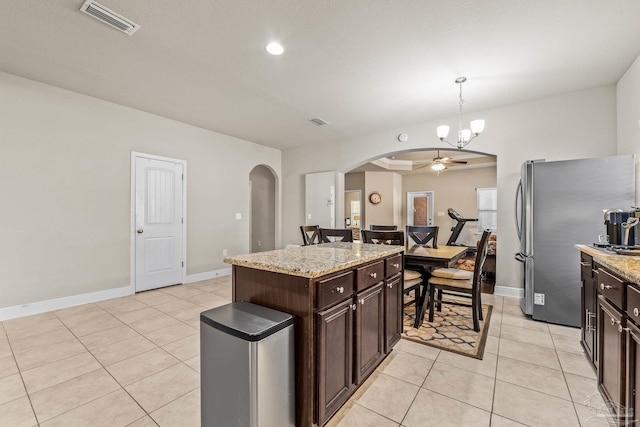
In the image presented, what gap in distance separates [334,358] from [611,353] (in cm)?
157

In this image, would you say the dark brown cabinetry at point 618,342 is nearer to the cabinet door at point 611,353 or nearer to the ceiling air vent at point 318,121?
the cabinet door at point 611,353

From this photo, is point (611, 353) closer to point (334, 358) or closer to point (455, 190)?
point (334, 358)

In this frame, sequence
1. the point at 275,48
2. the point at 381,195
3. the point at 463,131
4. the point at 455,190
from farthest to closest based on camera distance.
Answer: the point at 381,195, the point at 455,190, the point at 463,131, the point at 275,48

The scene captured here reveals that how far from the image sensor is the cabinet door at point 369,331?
182 cm

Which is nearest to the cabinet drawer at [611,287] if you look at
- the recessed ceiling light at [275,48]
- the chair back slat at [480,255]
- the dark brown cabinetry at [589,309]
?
the dark brown cabinetry at [589,309]

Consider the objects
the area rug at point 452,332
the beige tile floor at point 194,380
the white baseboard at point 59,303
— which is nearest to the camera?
the beige tile floor at point 194,380

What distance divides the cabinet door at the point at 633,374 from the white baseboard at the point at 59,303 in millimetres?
5132

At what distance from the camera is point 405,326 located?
2.99 meters

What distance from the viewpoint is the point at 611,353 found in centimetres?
160

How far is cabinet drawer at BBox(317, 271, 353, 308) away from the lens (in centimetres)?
150

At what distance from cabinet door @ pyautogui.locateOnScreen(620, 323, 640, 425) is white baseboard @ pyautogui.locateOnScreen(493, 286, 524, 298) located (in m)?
2.95

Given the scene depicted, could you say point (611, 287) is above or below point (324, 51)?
below

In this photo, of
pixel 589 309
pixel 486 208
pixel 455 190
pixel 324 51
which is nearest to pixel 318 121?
pixel 324 51

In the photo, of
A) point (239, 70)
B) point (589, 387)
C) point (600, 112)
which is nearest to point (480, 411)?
point (589, 387)
